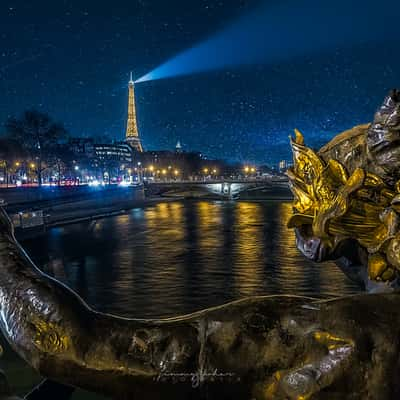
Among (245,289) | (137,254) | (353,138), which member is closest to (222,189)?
(137,254)

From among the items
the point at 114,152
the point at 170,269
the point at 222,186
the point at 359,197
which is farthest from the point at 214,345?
the point at 114,152

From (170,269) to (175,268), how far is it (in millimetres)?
214

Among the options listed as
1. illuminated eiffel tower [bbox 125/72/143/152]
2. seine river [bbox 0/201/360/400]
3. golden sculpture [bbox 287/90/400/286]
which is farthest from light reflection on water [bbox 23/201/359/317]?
illuminated eiffel tower [bbox 125/72/143/152]

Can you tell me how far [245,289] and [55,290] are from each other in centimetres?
1142

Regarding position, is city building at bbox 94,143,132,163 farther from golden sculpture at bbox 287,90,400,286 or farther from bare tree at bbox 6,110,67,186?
golden sculpture at bbox 287,90,400,286

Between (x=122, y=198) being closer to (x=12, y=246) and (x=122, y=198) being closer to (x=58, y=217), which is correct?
(x=58, y=217)

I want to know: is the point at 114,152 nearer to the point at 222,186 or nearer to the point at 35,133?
the point at 222,186

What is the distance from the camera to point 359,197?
4.64 ft

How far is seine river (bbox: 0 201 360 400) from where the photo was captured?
35.6 feet

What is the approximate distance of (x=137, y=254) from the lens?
710 inches

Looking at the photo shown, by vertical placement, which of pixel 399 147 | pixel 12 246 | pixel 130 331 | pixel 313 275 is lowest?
pixel 313 275

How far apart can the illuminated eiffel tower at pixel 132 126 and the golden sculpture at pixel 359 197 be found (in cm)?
12931

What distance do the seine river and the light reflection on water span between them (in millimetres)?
23

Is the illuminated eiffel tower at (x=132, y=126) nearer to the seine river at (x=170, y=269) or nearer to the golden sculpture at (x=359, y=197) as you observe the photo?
the seine river at (x=170, y=269)
